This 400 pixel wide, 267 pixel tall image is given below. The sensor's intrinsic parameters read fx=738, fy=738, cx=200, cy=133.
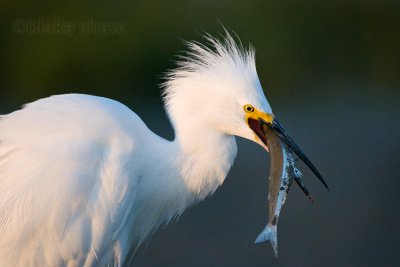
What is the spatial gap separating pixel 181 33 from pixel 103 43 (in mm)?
895

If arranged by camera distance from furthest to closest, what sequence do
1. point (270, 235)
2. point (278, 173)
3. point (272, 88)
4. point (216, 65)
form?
point (272, 88)
point (216, 65)
point (278, 173)
point (270, 235)

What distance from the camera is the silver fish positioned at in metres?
2.90

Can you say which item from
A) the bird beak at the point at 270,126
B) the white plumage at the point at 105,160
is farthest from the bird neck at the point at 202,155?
the bird beak at the point at 270,126

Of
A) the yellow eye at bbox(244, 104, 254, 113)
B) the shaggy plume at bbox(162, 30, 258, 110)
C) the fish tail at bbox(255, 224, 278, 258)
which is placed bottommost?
the fish tail at bbox(255, 224, 278, 258)

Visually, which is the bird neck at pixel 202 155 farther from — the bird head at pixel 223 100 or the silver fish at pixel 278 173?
the silver fish at pixel 278 173

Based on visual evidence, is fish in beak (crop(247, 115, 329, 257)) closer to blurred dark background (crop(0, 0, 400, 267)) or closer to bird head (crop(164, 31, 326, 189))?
bird head (crop(164, 31, 326, 189))

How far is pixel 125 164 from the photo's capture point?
3.00 meters

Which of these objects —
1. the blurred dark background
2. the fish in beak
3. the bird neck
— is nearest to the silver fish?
the fish in beak

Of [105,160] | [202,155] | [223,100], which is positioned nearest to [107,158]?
[105,160]

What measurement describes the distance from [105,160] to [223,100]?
0.54 m

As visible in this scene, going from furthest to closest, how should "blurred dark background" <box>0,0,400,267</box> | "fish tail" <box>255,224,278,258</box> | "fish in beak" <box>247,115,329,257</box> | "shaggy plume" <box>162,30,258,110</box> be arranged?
1. "blurred dark background" <box>0,0,400,267</box>
2. "shaggy plume" <box>162,30,258,110</box>
3. "fish in beak" <box>247,115,329,257</box>
4. "fish tail" <box>255,224,278,258</box>

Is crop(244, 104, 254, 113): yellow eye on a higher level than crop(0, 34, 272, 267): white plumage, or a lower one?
higher

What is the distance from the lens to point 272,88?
304 inches

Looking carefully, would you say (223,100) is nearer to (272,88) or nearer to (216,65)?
(216,65)
